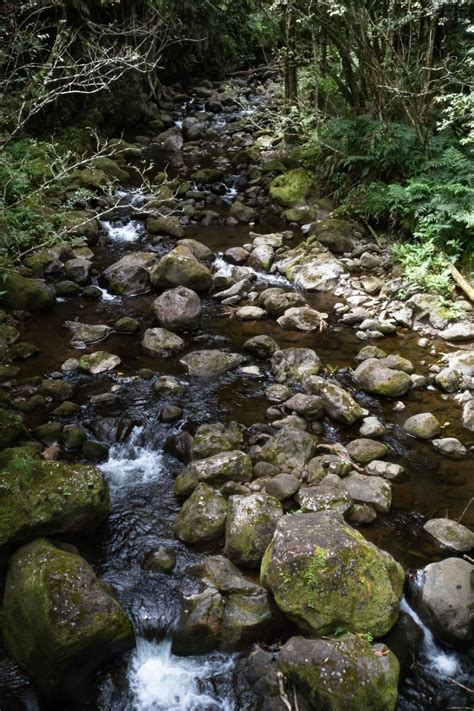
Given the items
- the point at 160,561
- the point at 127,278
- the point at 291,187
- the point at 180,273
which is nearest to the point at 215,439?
the point at 160,561

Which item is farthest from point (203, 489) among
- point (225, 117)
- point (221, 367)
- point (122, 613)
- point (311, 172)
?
point (225, 117)

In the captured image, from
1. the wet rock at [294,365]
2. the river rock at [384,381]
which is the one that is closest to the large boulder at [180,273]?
the wet rock at [294,365]

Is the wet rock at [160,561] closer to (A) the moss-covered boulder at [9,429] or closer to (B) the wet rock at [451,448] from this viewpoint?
(A) the moss-covered boulder at [9,429]

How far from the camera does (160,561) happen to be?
4.39 metres

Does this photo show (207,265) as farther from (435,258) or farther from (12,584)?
(12,584)

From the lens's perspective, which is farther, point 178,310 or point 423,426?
point 178,310

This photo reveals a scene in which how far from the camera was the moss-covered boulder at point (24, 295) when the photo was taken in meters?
8.10

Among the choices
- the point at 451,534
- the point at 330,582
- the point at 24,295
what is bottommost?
the point at 451,534

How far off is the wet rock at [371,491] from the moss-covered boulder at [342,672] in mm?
1470

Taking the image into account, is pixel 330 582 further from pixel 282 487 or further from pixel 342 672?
pixel 282 487

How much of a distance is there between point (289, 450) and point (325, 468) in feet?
1.33

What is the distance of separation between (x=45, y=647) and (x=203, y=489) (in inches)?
69.3

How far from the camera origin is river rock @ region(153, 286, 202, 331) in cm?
776

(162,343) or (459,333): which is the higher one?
(162,343)
